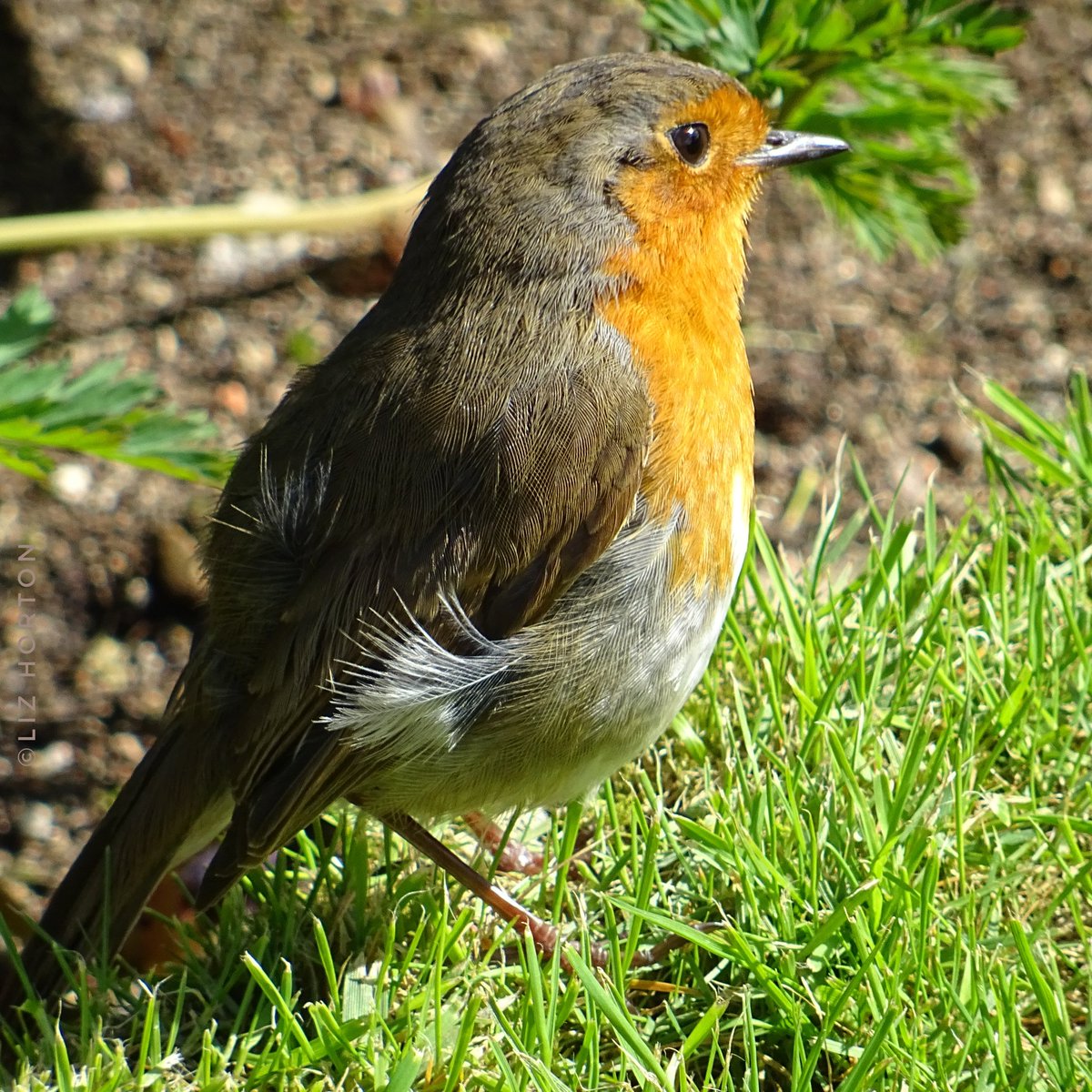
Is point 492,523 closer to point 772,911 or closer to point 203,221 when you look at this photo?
point 772,911

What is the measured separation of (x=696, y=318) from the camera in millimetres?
2631

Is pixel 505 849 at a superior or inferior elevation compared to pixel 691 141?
inferior

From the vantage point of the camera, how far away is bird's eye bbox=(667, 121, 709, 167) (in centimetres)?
268

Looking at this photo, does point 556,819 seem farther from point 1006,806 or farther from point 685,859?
point 1006,806

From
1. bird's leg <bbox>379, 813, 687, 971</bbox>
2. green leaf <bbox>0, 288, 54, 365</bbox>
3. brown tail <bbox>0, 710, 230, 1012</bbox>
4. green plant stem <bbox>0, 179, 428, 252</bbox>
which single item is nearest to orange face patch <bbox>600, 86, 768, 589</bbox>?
bird's leg <bbox>379, 813, 687, 971</bbox>

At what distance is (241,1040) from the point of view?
2299 millimetres

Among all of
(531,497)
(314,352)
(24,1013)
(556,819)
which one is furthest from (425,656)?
(314,352)

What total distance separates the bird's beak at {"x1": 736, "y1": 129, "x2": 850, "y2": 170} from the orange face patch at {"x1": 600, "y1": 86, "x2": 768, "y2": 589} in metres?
0.03

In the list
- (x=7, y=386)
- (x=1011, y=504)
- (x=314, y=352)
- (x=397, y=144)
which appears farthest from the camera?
(x=397, y=144)

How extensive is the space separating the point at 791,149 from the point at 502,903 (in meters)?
1.53

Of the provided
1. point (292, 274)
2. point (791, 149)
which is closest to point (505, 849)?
point (791, 149)

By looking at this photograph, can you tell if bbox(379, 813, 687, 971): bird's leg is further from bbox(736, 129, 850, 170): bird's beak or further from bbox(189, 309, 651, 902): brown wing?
bbox(736, 129, 850, 170): bird's beak

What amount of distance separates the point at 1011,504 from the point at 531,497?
1.53 metres

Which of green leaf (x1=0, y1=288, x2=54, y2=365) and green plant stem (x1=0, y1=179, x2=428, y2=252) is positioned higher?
green plant stem (x1=0, y1=179, x2=428, y2=252)
